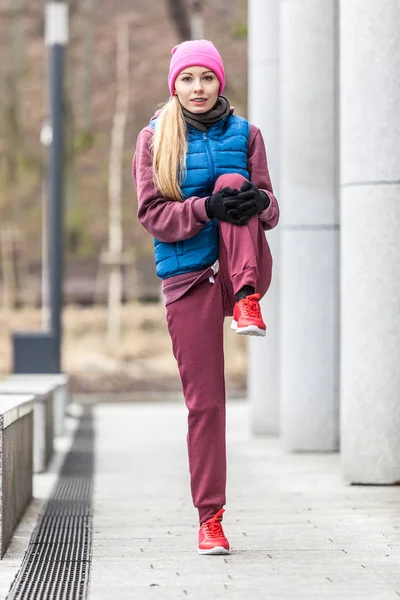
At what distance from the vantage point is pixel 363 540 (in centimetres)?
662

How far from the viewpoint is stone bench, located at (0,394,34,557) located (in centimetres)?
631

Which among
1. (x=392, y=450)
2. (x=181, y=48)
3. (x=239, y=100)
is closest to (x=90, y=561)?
(x=181, y=48)

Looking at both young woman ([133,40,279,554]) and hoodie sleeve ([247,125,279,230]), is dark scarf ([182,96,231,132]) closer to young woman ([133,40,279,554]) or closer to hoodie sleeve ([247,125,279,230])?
young woman ([133,40,279,554])

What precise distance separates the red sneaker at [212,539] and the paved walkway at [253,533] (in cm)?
7

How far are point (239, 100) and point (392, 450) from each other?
22.1m

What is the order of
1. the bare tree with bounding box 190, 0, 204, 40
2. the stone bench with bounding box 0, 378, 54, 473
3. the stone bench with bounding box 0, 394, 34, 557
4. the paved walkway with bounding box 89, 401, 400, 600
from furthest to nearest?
the bare tree with bounding box 190, 0, 204, 40 < the stone bench with bounding box 0, 378, 54, 473 < the stone bench with bounding box 0, 394, 34, 557 < the paved walkway with bounding box 89, 401, 400, 600

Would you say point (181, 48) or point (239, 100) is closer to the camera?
point (181, 48)

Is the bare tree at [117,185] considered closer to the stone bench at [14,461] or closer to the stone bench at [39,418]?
the stone bench at [39,418]

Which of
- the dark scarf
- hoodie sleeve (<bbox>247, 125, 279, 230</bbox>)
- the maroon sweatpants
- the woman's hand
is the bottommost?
the maroon sweatpants

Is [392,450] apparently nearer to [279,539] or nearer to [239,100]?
[279,539]

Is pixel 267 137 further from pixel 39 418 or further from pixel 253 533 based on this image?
pixel 253 533

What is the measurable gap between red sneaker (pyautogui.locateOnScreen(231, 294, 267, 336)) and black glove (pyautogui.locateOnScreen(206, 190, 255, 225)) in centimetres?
32

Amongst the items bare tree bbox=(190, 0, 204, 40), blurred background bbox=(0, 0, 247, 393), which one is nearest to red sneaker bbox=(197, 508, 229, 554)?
bare tree bbox=(190, 0, 204, 40)

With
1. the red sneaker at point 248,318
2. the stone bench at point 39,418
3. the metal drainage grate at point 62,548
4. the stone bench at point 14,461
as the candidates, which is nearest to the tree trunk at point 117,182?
the stone bench at point 39,418
